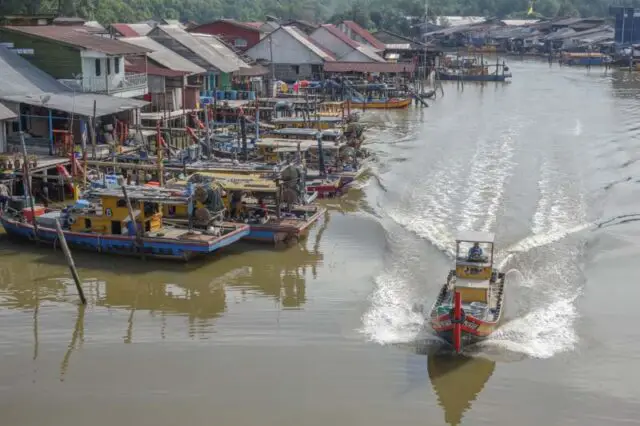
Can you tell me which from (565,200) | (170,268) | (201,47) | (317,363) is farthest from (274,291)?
(201,47)

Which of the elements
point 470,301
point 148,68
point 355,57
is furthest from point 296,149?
point 355,57

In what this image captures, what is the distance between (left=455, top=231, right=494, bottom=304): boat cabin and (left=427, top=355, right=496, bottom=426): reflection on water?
6.11ft

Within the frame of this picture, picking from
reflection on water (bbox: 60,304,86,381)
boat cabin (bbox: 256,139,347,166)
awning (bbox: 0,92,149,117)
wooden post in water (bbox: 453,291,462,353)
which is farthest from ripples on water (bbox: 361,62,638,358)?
awning (bbox: 0,92,149,117)

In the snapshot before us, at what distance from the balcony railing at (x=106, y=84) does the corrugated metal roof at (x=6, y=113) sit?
575 cm

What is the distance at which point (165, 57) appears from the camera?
155ft

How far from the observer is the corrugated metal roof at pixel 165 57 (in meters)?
45.7

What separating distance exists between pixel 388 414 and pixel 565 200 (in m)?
19.0

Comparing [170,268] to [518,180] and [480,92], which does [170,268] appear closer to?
[518,180]

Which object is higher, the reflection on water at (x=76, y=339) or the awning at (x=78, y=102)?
the awning at (x=78, y=102)

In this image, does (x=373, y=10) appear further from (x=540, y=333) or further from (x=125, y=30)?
(x=540, y=333)

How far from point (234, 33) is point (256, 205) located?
4173 cm

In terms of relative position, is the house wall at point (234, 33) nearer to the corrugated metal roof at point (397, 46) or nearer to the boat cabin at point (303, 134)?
the corrugated metal roof at point (397, 46)

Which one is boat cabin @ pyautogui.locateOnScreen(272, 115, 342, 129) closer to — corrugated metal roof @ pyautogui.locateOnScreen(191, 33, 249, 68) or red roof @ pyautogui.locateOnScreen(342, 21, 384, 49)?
corrugated metal roof @ pyautogui.locateOnScreen(191, 33, 249, 68)

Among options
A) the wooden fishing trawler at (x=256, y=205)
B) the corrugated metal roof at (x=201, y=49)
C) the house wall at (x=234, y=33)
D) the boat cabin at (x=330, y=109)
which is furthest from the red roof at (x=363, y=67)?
the wooden fishing trawler at (x=256, y=205)
